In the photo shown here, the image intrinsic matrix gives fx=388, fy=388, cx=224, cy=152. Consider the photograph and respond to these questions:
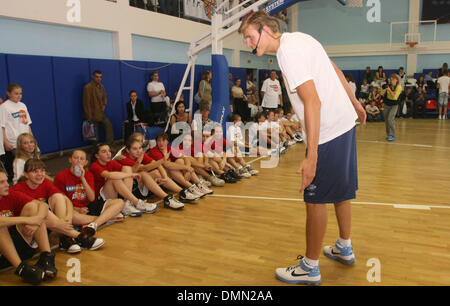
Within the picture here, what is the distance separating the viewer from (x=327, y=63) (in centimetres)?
238

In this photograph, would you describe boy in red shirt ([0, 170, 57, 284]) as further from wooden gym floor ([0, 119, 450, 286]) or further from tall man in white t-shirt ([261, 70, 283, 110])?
tall man in white t-shirt ([261, 70, 283, 110])

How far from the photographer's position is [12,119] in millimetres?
5258

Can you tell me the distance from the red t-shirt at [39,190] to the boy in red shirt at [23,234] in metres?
0.17

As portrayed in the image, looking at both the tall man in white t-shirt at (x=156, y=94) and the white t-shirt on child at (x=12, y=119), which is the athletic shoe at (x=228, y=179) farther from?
the tall man in white t-shirt at (x=156, y=94)

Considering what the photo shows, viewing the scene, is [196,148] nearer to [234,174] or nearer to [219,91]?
[234,174]

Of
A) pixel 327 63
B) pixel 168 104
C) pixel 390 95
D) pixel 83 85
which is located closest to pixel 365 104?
pixel 390 95

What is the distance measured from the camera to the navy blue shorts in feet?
7.90

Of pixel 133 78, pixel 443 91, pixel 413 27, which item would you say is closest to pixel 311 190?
pixel 133 78

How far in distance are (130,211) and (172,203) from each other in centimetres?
47

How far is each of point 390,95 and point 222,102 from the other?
165 inches

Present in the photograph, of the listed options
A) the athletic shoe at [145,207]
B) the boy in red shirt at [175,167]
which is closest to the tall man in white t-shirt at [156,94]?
the boy in red shirt at [175,167]

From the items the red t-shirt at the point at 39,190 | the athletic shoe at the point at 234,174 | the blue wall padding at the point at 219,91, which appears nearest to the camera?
the red t-shirt at the point at 39,190

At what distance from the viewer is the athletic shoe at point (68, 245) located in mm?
3211
